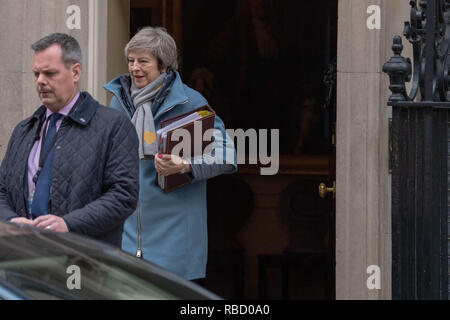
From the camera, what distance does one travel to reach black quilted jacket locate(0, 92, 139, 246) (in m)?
3.81

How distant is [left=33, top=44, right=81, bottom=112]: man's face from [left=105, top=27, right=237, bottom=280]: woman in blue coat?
1.97ft

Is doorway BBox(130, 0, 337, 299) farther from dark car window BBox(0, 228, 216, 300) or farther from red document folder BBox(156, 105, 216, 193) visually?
dark car window BBox(0, 228, 216, 300)

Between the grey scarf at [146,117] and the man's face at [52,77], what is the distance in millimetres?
588

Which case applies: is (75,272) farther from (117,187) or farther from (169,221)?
(169,221)

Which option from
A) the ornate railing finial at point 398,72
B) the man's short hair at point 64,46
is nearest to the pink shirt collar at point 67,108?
the man's short hair at point 64,46

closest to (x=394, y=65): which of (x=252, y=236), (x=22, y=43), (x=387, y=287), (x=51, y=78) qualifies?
(x=51, y=78)

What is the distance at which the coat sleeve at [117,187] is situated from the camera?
3.76 meters

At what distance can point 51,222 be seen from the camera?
11.9 feet

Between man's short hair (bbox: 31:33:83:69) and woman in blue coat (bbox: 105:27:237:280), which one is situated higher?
man's short hair (bbox: 31:33:83:69)

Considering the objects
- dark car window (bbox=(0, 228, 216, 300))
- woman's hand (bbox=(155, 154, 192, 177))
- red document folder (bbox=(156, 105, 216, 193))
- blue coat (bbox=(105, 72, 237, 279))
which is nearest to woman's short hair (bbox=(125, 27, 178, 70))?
blue coat (bbox=(105, 72, 237, 279))
